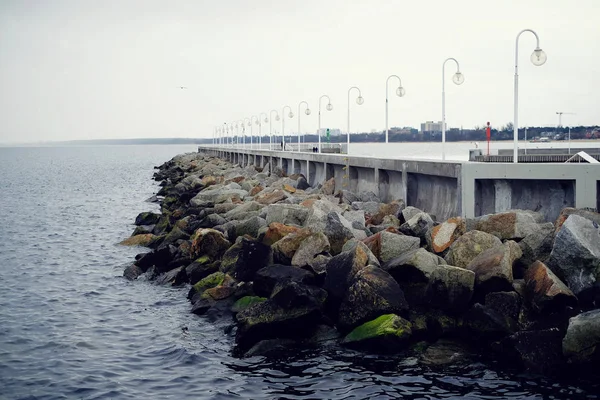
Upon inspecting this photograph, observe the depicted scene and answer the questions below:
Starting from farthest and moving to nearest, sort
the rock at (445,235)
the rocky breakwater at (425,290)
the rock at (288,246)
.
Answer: the rock at (288,246) < the rock at (445,235) < the rocky breakwater at (425,290)

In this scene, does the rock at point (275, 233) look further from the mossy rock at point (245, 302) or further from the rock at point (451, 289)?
the rock at point (451, 289)

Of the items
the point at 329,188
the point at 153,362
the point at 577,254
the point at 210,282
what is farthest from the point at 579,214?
the point at 329,188

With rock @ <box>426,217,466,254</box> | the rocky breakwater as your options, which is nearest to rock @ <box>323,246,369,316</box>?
the rocky breakwater

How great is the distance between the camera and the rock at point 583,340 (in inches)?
366

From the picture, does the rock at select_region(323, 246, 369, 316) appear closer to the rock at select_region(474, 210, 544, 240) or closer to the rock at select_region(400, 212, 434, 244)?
the rock at select_region(400, 212, 434, 244)

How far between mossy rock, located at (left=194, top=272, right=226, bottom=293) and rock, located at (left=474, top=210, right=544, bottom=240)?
4.87m

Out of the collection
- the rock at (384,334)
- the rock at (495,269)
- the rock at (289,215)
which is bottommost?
the rock at (384,334)

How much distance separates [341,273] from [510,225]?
3.30 meters

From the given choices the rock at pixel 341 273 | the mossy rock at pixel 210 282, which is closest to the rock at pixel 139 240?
the mossy rock at pixel 210 282

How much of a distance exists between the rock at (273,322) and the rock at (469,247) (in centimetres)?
252

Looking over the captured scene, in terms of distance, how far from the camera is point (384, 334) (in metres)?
10.3

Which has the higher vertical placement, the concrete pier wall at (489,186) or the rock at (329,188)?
the concrete pier wall at (489,186)

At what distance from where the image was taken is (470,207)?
1515 cm

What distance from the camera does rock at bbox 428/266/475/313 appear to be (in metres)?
10.7
